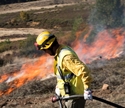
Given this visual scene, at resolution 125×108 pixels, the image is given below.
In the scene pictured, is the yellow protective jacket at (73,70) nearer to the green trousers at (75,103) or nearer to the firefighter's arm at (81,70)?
the firefighter's arm at (81,70)

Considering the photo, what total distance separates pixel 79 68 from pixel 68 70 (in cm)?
31

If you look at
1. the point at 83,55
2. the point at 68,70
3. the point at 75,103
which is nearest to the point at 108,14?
the point at 83,55

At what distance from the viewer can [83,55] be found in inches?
995

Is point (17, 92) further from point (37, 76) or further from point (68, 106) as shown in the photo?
point (68, 106)

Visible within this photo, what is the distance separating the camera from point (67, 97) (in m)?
5.18

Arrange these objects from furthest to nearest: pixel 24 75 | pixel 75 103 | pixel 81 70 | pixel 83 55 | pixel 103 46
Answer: pixel 103 46 → pixel 83 55 → pixel 24 75 → pixel 75 103 → pixel 81 70

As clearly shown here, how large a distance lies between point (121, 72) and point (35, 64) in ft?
34.4

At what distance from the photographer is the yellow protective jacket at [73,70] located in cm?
477

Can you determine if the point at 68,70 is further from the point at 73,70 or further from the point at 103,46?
the point at 103,46

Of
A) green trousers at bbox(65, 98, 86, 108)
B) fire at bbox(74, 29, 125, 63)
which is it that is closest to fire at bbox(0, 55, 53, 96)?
fire at bbox(74, 29, 125, 63)

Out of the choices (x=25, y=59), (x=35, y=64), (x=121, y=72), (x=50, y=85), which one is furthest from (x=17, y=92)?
(x=25, y=59)

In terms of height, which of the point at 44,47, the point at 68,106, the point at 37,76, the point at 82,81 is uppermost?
the point at 44,47

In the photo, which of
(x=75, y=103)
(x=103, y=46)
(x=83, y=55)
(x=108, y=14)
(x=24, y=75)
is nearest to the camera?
(x=75, y=103)

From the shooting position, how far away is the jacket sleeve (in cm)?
475
